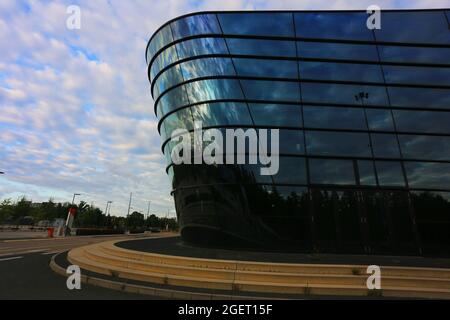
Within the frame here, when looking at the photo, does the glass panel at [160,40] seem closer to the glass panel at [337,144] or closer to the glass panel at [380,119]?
the glass panel at [337,144]

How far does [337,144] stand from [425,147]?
4.40m

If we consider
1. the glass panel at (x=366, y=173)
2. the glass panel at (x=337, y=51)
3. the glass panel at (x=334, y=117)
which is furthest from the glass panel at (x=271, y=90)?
the glass panel at (x=366, y=173)

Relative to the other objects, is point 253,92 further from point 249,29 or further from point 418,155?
point 418,155

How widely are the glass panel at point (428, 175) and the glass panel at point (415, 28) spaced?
706 centimetres

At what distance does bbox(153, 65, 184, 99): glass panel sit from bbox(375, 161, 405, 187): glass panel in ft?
38.3

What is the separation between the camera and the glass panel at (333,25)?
645 inches

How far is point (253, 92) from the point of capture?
617 inches

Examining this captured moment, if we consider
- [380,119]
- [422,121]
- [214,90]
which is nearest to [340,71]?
[380,119]

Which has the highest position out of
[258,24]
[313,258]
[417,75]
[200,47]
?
[258,24]

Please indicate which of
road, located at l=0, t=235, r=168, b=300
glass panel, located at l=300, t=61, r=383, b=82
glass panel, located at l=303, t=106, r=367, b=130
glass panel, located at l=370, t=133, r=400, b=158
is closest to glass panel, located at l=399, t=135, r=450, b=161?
glass panel, located at l=370, t=133, r=400, b=158

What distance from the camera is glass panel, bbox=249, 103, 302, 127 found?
49.7 ft

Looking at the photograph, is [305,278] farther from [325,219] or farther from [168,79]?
[168,79]

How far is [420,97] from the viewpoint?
1561 cm
